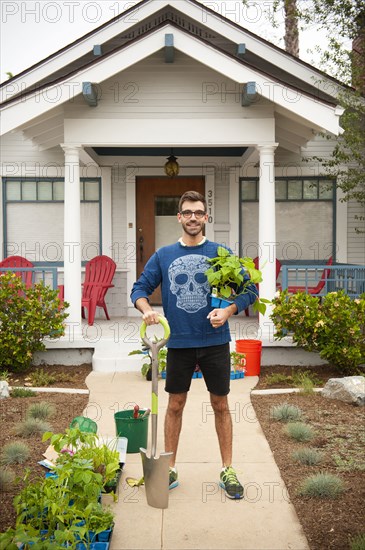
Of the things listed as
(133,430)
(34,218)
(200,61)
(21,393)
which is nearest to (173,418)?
(133,430)

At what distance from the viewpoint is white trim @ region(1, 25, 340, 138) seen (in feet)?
25.7

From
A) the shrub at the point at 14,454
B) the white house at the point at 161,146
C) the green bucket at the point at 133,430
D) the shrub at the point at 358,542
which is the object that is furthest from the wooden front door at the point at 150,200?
the shrub at the point at 358,542

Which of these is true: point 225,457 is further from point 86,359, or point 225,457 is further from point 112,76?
point 112,76

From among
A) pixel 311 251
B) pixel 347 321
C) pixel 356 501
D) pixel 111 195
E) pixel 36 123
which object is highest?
pixel 36 123

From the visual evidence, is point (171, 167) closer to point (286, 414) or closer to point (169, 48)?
point (169, 48)

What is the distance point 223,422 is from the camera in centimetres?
433

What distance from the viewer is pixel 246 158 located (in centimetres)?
1033

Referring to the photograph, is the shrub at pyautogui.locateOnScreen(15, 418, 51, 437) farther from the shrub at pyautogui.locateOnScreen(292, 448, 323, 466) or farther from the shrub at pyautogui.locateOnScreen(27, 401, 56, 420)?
the shrub at pyautogui.locateOnScreen(292, 448, 323, 466)

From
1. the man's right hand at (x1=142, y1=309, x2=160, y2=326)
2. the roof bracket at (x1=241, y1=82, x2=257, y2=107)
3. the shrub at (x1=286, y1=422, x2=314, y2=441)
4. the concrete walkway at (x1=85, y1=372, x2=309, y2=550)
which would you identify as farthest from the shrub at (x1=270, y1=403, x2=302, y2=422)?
the roof bracket at (x1=241, y1=82, x2=257, y2=107)

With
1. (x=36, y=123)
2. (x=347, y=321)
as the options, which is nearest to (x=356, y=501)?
(x=347, y=321)

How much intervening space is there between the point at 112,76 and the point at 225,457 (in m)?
5.48

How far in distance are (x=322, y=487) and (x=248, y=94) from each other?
5103 mm

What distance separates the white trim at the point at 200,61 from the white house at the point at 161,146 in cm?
1

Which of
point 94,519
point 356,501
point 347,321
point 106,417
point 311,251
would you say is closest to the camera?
point 94,519
